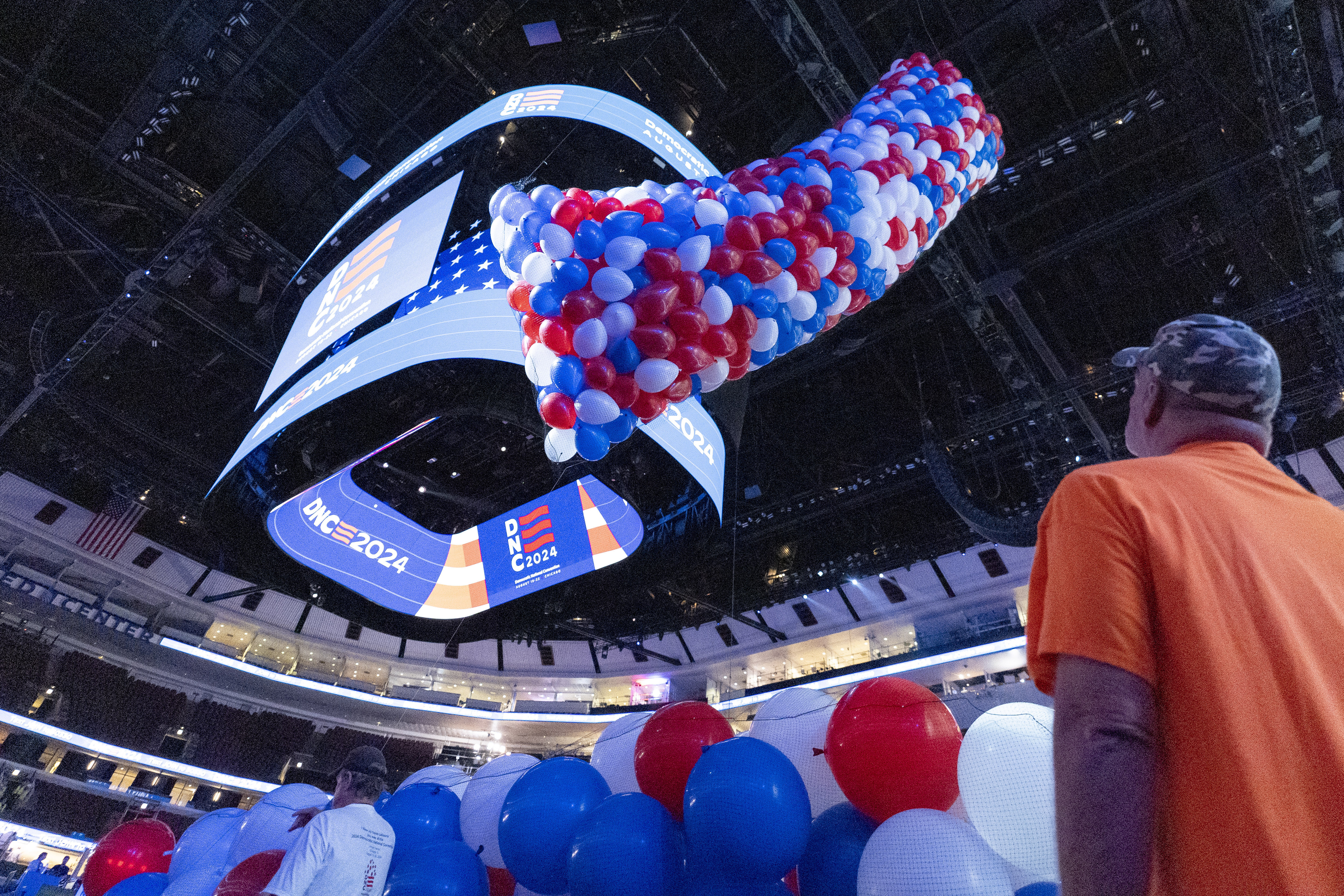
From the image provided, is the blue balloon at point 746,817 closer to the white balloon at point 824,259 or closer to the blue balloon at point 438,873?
the blue balloon at point 438,873

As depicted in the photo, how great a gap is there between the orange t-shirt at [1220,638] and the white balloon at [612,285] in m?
2.25

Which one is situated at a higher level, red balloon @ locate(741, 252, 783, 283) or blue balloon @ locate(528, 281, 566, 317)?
blue balloon @ locate(528, 281, 566, 317)

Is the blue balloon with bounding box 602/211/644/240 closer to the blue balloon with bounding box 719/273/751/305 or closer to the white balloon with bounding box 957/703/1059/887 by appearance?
the blue balloon with bounding box 719/273/751/305

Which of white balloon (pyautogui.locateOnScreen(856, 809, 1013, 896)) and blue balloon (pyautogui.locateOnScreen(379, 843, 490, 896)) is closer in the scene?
white balloon (pyautogui.locateOnScreen(856, 809, 1013, 896))

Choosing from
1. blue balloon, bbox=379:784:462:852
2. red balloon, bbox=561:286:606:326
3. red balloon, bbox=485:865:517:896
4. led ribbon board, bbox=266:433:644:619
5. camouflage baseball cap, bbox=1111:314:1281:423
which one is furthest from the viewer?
led ribbon board, bbox=266:433:644:619

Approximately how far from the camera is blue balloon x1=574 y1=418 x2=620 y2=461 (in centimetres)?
306

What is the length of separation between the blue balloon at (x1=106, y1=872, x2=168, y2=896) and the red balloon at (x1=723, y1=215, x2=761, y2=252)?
5783 millimetres

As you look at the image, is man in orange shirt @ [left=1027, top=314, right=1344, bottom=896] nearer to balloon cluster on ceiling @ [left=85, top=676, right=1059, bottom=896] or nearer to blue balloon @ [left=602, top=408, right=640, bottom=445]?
balloon cluster on ceiling @ [left=85, top=676, right=1059, bottom=896]

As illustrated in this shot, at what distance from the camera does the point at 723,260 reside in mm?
2971

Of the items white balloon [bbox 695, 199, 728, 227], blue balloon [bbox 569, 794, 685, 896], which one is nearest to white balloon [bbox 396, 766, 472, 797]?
blue balloon [bbox 569, 794, 685, 896]

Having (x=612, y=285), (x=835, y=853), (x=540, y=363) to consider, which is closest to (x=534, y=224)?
(x=612, y=285)

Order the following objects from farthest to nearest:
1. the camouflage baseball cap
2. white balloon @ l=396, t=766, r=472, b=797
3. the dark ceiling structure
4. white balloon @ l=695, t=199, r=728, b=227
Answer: the dark ceiling structure, white balloon @ l=396, t=766, r=472, b=797, white balloon @ l=695, t=199, r=728, b=227, the camouflage baseball cap

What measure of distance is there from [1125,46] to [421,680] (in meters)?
20.6

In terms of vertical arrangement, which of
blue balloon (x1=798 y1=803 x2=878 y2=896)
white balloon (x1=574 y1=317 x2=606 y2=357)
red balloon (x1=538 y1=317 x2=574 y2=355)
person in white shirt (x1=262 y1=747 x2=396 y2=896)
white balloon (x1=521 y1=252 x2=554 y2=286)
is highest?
white balloon (x1=521 y1=252 x2=554 y2=286)
